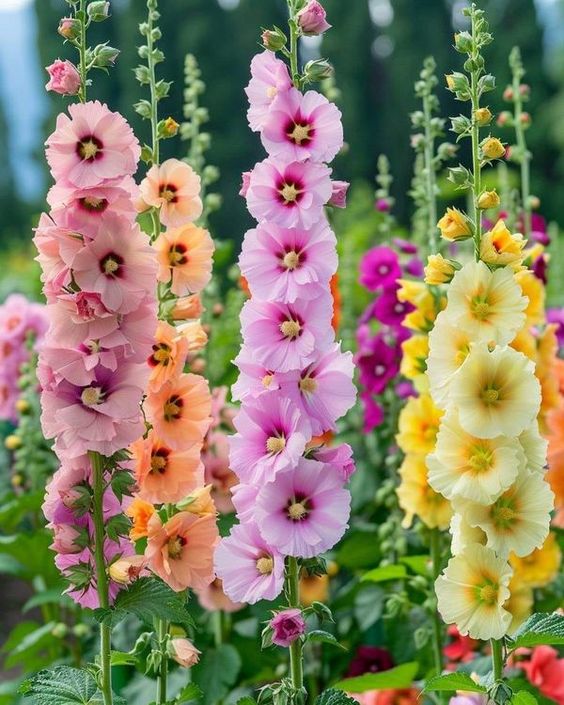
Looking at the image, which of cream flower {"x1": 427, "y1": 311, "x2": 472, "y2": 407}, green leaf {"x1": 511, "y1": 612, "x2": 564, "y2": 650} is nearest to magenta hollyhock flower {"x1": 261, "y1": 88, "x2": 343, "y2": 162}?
cream flower {"x1": 427, "y1": 311, "x2": 472, "y2": 407}

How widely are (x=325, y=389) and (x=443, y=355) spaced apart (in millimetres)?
200

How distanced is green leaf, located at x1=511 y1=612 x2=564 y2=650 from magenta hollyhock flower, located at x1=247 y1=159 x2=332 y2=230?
0.76 m

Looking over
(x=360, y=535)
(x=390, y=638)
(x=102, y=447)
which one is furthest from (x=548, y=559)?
(x=102, y=447)

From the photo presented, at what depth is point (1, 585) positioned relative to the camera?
6.92 m

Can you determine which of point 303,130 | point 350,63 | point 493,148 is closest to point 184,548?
point 303,130

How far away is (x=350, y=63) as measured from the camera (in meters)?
21.4

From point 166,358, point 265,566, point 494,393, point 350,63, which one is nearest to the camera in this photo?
point 494,393

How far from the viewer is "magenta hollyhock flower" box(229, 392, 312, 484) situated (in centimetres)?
193

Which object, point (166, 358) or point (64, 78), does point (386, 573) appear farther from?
point (64, 78)

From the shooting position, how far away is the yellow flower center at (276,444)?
1.95 m

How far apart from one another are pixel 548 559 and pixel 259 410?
131cm

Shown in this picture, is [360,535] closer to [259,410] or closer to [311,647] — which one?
[311,647]

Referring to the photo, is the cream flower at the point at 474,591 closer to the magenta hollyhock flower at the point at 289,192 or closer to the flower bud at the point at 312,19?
the magenta hollyhock flower at the point at 289,192

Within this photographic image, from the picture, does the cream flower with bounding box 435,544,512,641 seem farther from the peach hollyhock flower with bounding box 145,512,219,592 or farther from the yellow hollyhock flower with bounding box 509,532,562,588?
the yellow hollyhock flower with bounding box 509,532,562,588
